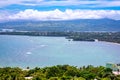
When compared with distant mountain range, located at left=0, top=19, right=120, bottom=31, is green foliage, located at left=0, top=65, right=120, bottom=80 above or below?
above

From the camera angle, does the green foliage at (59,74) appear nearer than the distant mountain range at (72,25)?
Yes

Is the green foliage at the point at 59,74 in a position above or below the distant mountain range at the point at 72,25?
above

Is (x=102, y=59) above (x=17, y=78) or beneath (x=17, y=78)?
beneath

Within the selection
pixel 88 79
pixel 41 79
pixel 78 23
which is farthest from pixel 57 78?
pixel 78 23

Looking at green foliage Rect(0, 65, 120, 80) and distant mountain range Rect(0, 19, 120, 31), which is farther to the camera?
distant mountain range Rect(0, 19, 120, 31)

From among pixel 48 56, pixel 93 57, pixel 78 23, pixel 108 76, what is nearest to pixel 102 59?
pixel 93 57

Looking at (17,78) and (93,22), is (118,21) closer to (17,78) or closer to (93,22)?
(93,22)

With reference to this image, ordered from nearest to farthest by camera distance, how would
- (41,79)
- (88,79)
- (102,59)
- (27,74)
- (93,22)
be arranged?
(41,79)
(88,79)
(27,74)
(102,59)
(93,22)

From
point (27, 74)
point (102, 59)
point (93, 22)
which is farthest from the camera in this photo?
point (93, 22)

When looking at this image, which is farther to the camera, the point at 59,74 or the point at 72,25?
the point at 72,25

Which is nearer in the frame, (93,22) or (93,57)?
(93,57)
